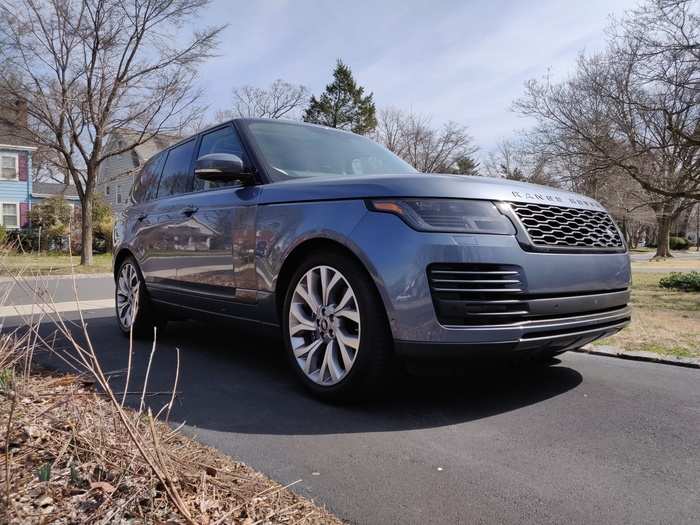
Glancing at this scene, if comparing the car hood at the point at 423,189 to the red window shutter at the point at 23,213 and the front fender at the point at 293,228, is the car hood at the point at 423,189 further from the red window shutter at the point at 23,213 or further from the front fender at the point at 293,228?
the red window shutter at the point at 23,213

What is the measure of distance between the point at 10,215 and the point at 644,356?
34.2m

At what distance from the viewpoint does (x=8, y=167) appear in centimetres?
3083

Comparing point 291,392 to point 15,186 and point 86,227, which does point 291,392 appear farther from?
point 15,186

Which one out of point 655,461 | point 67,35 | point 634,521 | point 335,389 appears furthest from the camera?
point 67,35

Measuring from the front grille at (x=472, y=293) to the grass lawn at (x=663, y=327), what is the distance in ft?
8.85

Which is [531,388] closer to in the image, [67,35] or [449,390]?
[449,390]

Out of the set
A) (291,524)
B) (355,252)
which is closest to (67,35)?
(355,252)

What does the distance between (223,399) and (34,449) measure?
1444 mm

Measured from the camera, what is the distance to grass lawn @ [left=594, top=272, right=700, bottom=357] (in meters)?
4.90

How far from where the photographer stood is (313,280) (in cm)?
326

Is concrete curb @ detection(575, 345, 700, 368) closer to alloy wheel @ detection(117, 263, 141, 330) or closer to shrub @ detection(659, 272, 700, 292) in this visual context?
alloy wheel @ detection(117, 263, 141, 330)

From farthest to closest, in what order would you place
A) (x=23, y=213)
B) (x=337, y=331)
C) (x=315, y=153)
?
(x=23, y=213)
(x=315, y=153)
(x=337, y=331)

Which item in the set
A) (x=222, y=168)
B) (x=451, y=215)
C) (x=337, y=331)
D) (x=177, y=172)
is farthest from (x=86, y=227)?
(x=451, y=215)

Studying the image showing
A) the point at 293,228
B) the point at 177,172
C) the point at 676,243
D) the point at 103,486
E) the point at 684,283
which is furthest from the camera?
the point at 676,243
